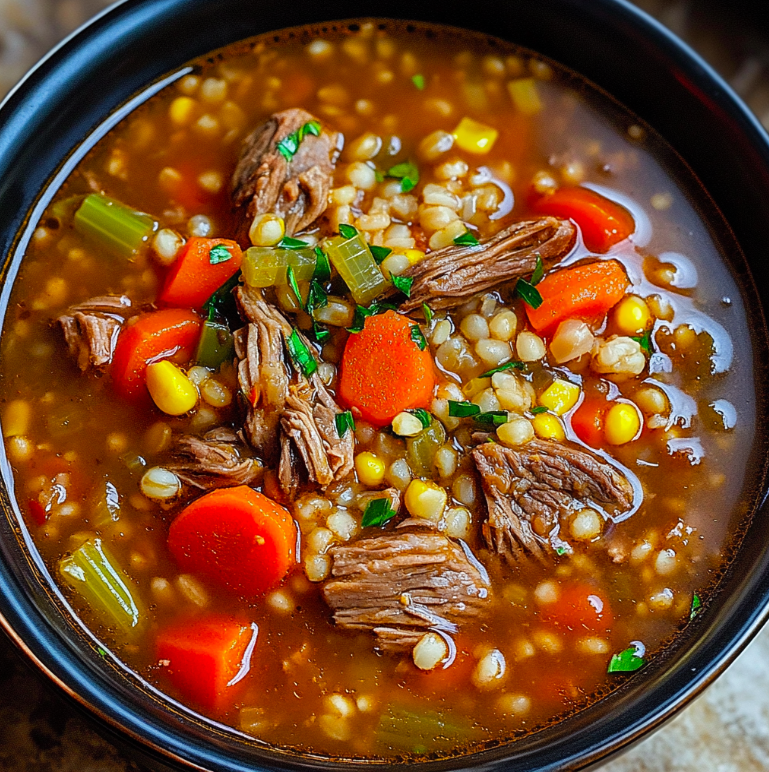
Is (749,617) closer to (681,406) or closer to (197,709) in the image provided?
(681,406)

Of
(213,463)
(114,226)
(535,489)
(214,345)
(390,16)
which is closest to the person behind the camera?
(213,463)

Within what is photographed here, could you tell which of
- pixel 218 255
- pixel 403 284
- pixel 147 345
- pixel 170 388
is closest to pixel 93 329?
pixel 147 345

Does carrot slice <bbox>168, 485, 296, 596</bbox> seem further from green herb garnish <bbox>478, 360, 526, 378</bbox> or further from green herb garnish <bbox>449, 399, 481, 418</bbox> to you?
green herb garnish <bbox>478, 360, 526, 378</bbox>

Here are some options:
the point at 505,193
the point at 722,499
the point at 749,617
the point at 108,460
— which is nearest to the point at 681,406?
the point at 722,499

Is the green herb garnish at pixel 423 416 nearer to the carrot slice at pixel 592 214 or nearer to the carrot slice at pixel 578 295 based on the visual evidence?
the carrot slice at pixel 578 295

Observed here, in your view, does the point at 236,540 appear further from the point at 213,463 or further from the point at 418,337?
the point at 418,337

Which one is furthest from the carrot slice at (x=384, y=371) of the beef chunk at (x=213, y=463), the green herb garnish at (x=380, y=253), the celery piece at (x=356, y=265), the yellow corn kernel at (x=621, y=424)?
the yellow corn kernel at (x=621, y=424)

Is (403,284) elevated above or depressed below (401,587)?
above
